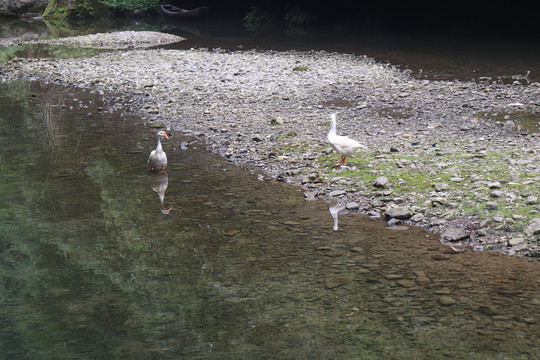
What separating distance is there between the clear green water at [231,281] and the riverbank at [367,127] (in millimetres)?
652

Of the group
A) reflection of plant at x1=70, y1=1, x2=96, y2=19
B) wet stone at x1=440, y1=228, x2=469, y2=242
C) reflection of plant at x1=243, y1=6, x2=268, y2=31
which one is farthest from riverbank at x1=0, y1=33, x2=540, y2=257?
reflection of plant at x1=70, y1=1, x2=96, y2=19

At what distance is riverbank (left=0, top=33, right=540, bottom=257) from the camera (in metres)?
8.06

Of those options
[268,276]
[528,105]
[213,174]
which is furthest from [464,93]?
[268,276]

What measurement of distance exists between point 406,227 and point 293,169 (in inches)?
118

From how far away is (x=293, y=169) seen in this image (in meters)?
10.3

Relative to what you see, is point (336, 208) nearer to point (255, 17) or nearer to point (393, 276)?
point (393, 276)

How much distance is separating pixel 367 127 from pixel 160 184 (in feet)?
16.1

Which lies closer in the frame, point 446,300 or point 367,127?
point 446,300

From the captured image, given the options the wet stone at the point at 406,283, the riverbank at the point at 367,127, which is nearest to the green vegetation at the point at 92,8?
the riverbank at the point at 367,127

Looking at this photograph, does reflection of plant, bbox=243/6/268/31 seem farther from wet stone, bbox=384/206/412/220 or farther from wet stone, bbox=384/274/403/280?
wet stone, bbox=384/274/403/280

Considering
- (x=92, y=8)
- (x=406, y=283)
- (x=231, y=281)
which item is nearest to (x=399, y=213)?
(x=406, y=283)

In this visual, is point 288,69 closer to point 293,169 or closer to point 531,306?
point 293,169

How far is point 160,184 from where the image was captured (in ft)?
32.7

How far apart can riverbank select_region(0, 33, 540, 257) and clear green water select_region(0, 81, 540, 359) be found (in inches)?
25.7
